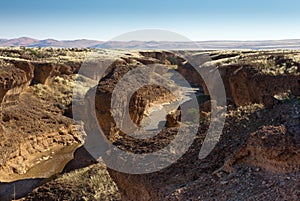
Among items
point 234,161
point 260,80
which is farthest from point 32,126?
point 234,161

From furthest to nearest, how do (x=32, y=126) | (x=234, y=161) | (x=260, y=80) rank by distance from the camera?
(x=32, y=126)
(x=260, y=80)
(x=234, y=161)

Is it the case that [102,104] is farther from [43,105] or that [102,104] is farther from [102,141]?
[43,105]

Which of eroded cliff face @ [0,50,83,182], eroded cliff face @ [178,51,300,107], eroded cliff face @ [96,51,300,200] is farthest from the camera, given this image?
eroded cliff face @ [0,50,83,182]

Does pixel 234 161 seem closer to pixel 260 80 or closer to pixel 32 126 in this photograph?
pixel 260 80

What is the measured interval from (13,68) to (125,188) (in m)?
18.6

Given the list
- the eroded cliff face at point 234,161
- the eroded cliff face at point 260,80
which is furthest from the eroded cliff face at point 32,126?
the eroded cliff face at point 234,161

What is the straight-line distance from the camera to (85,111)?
22922 millimetres

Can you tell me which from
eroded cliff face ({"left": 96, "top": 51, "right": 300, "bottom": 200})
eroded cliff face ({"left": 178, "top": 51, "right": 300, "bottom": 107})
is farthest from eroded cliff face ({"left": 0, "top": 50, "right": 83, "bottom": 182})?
eroded cliff face ({"left": 96, "top": 51, "right": 300, "bottom": 200})

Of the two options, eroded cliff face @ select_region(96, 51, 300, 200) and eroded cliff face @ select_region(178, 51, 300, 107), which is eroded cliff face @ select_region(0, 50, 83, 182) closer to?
eroded cliff face @ select_region(178, 51, 300, 107)

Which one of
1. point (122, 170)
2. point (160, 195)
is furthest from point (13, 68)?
point (160, 195)

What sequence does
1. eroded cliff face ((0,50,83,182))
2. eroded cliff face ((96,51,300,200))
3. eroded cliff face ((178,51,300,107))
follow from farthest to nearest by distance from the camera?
eroded cliff face ((0,50,83,182)), eroded cliff face ((178,51,300,107)), eroded cliff face ((96,51,300,200))

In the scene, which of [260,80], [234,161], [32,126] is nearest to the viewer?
[234,161]

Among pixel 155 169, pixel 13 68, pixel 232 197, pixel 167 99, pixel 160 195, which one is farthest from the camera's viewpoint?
pixel 167 99

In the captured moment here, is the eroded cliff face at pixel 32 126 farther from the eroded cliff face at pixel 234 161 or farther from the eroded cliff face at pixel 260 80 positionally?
the eroded cliff face at pixel 234 161
